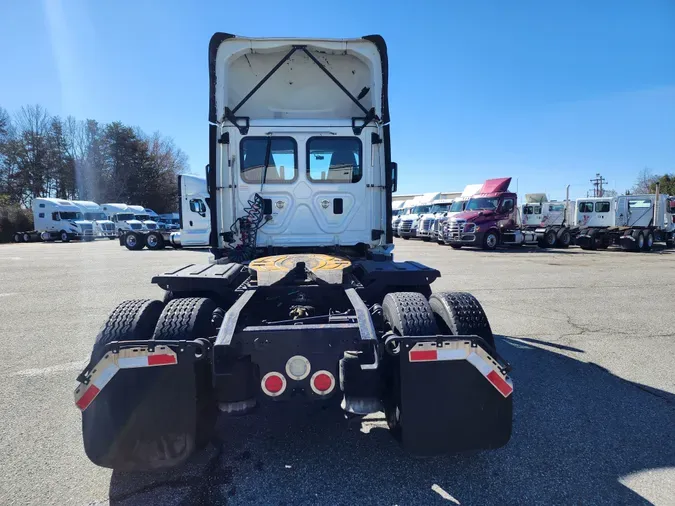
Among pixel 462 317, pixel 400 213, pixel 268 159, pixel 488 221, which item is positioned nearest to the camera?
pixel 462 317

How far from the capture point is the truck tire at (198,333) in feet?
8.11

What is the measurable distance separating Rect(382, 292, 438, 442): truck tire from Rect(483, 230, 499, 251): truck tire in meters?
19.3

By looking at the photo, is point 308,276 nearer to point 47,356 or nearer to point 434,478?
point 434,478

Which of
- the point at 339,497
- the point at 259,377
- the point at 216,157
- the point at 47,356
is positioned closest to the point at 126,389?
the point at 259,377

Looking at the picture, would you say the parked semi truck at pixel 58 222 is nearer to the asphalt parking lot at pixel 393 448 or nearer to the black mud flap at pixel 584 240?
the asphalt parking lot at pixel 393 448

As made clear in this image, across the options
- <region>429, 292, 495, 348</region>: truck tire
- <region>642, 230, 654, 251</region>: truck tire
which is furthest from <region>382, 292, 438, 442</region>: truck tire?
<region>642, 230, 654, 251</region>: truck tire

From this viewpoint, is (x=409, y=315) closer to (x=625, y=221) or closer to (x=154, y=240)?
(x=154, y=240)

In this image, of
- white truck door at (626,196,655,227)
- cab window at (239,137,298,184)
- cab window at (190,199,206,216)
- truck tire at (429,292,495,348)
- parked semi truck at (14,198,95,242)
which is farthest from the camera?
parked semi truck at (14,198,95,242)

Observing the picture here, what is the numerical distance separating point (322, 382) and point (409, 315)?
704 millimetres

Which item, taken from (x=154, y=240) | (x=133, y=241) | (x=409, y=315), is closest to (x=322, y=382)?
(x=409, y=315)

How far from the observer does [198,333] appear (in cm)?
274

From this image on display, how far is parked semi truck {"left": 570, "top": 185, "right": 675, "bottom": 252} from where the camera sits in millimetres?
21469

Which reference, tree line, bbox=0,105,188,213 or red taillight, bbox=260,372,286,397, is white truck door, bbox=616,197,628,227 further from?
tree line, bbox=0,105,188,213

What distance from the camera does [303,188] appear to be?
16.3ft
